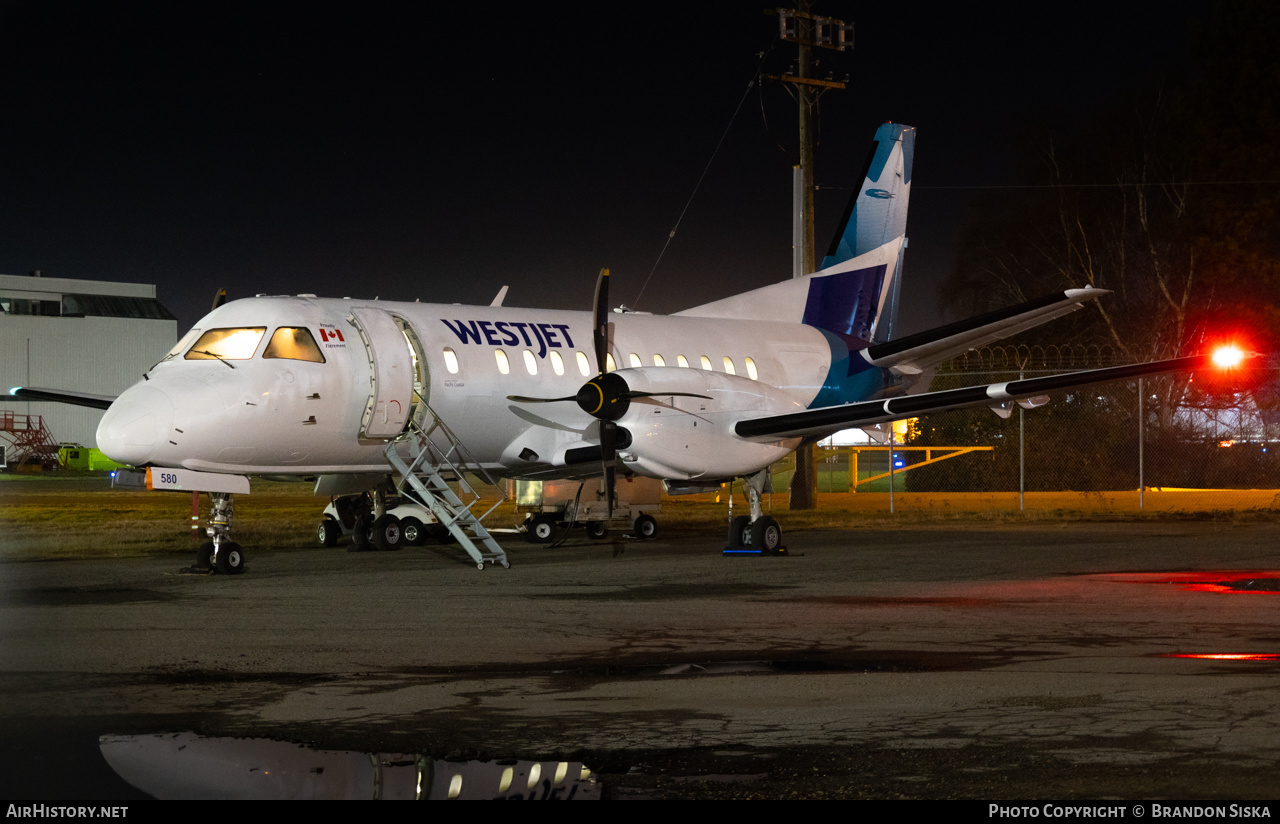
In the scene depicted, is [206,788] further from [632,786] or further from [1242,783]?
[1242,783]

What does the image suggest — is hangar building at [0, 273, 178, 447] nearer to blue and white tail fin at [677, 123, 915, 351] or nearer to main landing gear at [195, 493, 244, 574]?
blue and white tail fin at [677, 123, 915, 351]

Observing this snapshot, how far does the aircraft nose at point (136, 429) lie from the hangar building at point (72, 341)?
55.4 m

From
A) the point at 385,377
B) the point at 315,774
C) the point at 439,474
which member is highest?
the point at 385,377

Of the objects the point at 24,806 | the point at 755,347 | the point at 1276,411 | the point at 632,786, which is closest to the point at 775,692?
the point at 632,786

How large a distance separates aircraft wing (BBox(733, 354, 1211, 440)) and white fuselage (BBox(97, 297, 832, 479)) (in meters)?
0.42

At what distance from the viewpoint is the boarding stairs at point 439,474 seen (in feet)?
52.0

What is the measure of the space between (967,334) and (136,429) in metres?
11.4

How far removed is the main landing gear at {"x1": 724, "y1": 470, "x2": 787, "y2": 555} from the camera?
17.0 meters

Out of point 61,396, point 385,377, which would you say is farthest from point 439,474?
point 61,396

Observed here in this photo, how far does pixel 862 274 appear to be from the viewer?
73.9ft

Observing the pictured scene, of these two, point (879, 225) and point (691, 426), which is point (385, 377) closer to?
point (691, 426)

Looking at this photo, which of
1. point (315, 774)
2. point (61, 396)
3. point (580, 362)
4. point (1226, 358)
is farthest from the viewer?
point (580, 362)

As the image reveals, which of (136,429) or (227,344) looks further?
(227,344)

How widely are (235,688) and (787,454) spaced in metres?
10.8
